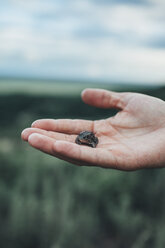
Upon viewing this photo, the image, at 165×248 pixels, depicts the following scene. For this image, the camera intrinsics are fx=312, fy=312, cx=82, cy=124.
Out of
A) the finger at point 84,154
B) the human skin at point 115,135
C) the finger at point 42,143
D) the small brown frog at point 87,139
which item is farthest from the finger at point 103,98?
the finger at point 42,143

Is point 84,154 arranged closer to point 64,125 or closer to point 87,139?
point 87,139

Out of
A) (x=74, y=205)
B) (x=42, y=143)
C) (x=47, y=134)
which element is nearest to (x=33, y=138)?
(x=42, y=143)

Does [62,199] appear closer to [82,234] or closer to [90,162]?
[82,234]

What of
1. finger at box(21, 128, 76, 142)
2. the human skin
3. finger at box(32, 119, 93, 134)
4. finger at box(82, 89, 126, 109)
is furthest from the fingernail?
finger at box(82, 89, 126, 109)

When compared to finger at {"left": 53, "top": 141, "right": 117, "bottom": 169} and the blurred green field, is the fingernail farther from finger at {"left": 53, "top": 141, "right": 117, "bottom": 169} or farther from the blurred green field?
the blurred green field

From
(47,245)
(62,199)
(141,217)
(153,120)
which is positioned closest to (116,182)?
(141,217)

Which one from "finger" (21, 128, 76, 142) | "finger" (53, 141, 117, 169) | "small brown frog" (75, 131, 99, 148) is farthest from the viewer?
"small brown frog" (75, 131, 99, 148)

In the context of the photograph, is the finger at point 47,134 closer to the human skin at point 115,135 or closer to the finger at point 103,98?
the human skin at point 115,135
